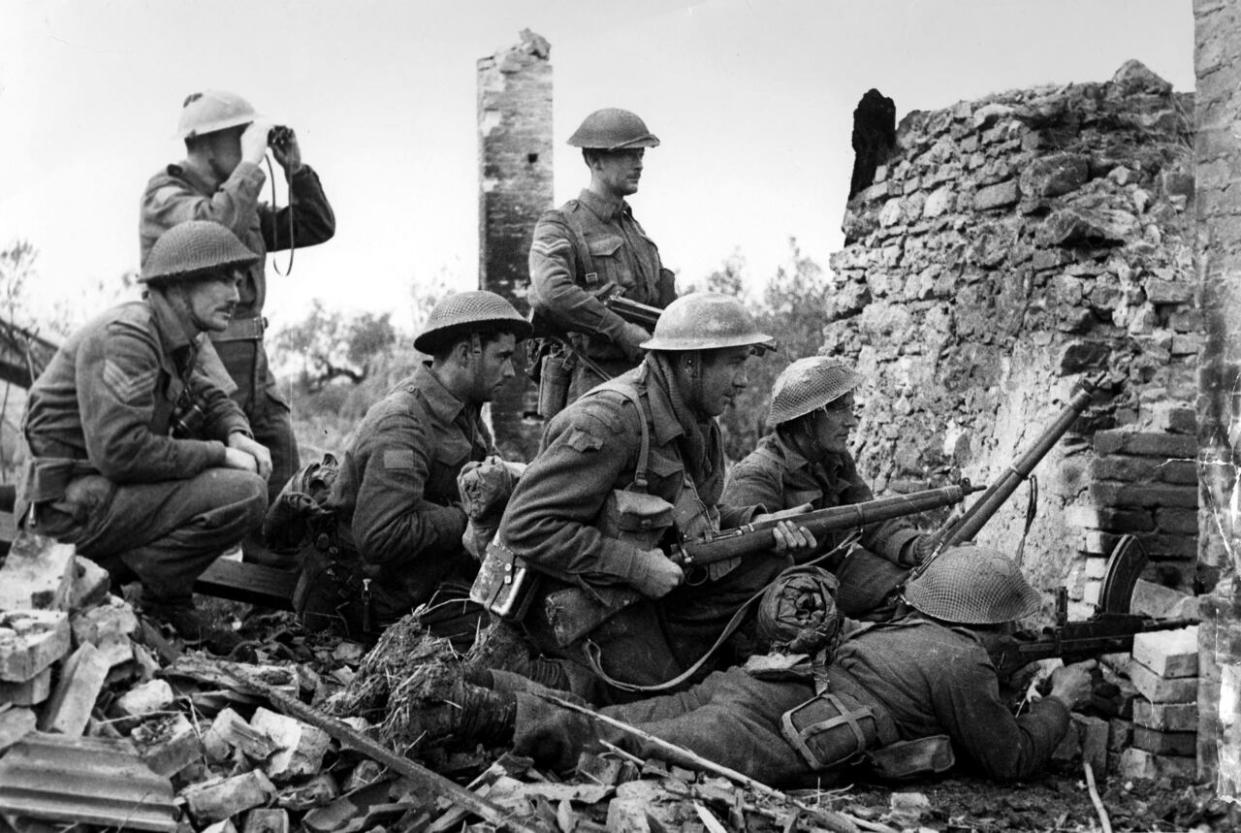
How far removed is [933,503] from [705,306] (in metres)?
1.56

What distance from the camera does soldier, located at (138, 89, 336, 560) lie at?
7.26 m

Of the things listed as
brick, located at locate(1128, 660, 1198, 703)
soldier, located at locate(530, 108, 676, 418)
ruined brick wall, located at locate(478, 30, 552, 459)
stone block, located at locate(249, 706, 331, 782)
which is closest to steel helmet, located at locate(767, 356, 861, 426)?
soldier, located at locate(530, 108, 676, 418)

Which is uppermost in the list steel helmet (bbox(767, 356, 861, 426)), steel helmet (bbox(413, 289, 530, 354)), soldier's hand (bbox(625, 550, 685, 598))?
steel helmet (bbox(413, 289, 530, 354))

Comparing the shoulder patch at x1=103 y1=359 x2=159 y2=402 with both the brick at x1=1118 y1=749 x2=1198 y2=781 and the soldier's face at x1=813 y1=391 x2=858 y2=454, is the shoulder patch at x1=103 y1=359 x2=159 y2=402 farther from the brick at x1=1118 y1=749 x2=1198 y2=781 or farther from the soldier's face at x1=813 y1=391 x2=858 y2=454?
the brick at x1=1118 y1=749 x2=1198 y2=781

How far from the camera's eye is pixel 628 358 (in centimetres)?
715

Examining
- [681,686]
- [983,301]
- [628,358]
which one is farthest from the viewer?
[983,301]

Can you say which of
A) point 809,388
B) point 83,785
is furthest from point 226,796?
point 809,388

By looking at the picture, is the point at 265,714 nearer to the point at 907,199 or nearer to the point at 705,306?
the point at 705,306

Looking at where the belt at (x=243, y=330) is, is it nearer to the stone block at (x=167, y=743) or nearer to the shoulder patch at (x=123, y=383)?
the shoulder patch at (x=123, y=383)

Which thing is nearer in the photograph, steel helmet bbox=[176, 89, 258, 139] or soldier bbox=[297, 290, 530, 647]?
soldier bbox=[297, 290, 530, 647]

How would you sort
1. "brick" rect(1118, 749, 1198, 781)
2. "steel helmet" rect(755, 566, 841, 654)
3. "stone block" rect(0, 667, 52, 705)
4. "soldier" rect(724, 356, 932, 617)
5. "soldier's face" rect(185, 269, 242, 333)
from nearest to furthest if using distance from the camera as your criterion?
"stone block" rect(0, 667, 52, 705)
"steel helmet" rect(755, 566, 841, 654)
"brick" rect(1118, 749, 1198, 781)
"soldier's face" rect(185, 269, 242, 333)
"soldier" rect(724, 356, 932, 617)

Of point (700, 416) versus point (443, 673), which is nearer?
point (443, 673)

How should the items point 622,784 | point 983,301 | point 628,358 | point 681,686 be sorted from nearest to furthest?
point 622,784 < point 681,686 < point 628,358 < point 983,301

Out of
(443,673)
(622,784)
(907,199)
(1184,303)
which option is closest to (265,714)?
(443,673)
